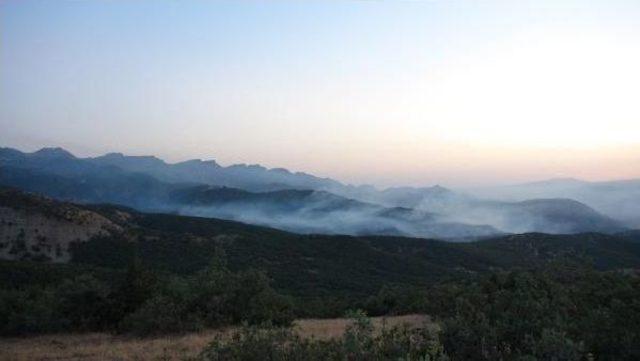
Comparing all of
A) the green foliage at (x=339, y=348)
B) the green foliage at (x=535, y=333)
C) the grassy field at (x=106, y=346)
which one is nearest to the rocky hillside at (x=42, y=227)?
the grassy field at (x=106, y=346)

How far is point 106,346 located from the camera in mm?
14883

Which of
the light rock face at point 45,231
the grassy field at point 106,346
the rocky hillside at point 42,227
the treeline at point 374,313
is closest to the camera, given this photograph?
the treeline at point 374,313

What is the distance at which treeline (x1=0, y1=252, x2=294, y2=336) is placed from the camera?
18078 millimetres

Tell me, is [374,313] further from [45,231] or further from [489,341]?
[45,231]

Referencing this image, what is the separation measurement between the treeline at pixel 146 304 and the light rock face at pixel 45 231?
57.5 meters

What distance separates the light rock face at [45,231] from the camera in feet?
240

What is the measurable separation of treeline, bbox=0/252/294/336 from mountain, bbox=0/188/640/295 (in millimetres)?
32423

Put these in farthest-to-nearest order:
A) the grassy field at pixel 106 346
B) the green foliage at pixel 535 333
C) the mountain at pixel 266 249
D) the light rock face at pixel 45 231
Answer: the light rock face at pixel 45 231
the mountain at pixel 266 249
the grassy field at pixel 106 346
the green foliage at pixel 535 333

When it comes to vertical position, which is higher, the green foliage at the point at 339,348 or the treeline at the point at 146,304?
the green foliage at the point at 339,348

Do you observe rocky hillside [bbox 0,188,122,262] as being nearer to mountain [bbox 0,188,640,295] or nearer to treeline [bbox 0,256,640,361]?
mountain [bbox 0,188,640,295]

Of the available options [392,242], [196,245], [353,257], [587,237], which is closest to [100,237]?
[196,245]

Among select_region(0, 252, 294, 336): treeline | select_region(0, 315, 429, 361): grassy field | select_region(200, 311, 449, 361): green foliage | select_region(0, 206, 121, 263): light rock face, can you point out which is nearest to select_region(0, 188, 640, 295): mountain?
select_region(0, 206, 121, 263): light rock face

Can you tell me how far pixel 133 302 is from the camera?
2009 centimetres

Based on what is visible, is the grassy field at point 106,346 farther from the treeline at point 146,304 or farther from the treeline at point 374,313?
the treeline at point 374,313
